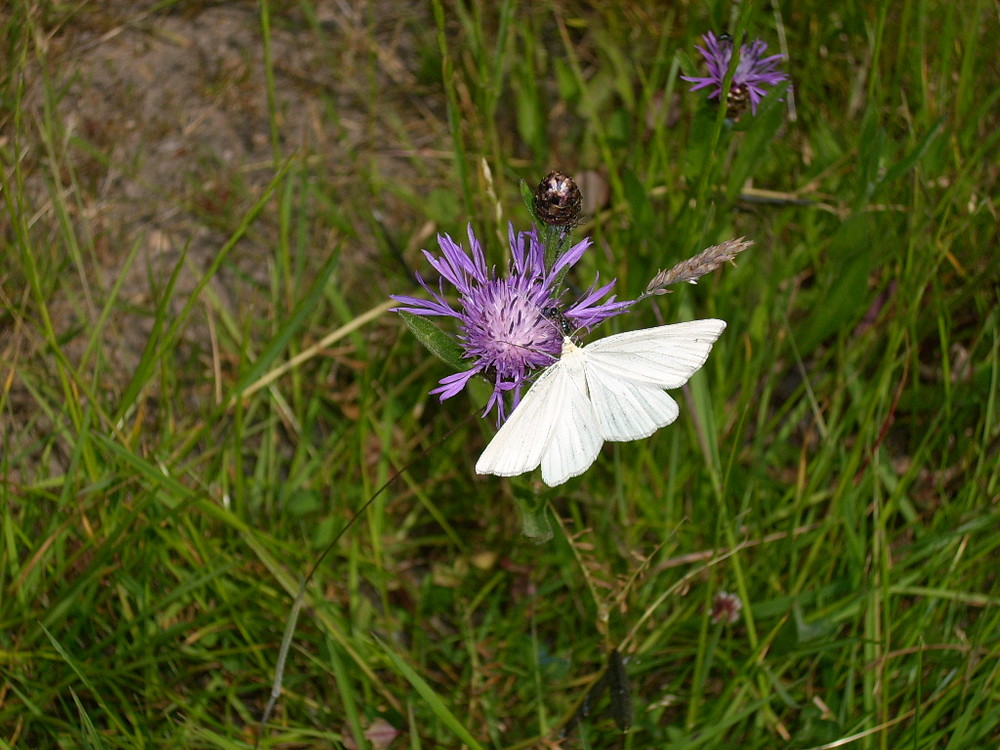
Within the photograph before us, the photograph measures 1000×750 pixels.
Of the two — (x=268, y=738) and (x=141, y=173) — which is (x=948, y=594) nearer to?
(x=268, y=738)

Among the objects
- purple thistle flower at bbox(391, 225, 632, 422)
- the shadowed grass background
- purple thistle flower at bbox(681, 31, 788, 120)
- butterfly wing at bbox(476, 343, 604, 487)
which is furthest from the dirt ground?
butterfly wing at bbox(476, 343, 604, 487)

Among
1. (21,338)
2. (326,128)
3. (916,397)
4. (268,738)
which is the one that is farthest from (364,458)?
(916,397)

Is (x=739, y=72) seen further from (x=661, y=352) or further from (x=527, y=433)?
(x=527, y=433)

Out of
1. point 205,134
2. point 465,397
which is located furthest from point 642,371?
point 205,134

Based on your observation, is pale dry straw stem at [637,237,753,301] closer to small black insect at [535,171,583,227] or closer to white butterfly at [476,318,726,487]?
white butterfly at [476,318,726,487]

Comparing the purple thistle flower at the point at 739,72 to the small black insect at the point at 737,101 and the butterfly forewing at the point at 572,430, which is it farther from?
the butterfly forewing at the point at 572,430

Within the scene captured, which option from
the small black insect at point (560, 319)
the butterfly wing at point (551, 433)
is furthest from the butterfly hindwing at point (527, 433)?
the small black insect at point (560, 319)
